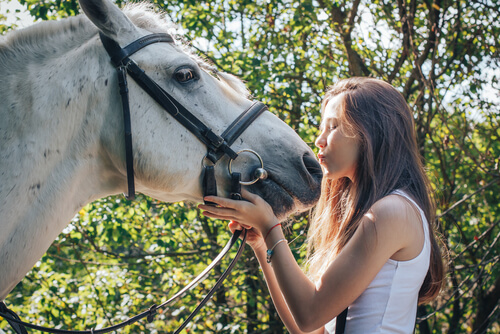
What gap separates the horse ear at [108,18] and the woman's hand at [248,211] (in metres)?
0.75

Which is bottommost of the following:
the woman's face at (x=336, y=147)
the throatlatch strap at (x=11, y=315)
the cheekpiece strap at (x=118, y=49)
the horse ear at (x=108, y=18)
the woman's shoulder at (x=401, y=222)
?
the throatlatch strap at (x=11, y=315)

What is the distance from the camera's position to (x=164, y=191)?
1.69 meters

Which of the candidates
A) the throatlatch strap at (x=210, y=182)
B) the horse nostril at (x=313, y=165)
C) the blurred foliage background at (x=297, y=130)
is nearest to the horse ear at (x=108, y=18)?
the throatlatch strap at (x=210, y=182)

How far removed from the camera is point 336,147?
5.81 feet

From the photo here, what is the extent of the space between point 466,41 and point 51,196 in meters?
4.45

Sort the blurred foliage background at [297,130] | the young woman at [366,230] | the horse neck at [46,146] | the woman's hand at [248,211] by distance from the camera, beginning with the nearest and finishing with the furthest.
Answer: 1. the horse neck at [46,146]
2. the young woman at [366,230]
3. the woman's hand at [248,211]
4. the blurred foliage background at [297,130]

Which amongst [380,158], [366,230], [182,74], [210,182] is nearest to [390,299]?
[366,230]

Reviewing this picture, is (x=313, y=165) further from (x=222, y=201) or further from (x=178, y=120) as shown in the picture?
(x=178, y=120)

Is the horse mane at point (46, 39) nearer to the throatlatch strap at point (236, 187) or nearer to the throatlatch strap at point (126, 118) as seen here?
the throatlatch strap at point (126, 118)

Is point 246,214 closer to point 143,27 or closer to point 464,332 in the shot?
point 143,27

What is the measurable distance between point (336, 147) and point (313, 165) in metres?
0.13

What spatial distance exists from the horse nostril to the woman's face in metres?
0.06

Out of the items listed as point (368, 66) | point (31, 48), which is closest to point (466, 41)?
point (368, 66)

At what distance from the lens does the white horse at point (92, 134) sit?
4.70 feet
